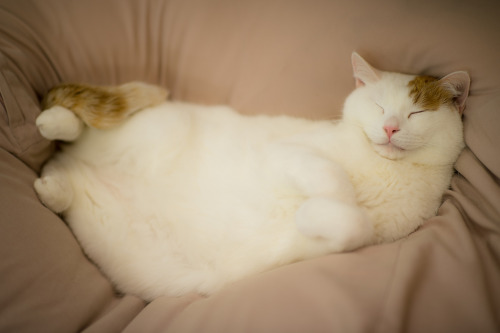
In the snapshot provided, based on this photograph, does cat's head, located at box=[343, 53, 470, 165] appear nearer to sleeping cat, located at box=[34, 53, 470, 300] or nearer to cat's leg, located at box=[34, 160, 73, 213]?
sleeping cat, located at box=[34, 53, 470, 300]

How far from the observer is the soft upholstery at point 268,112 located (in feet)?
2.60

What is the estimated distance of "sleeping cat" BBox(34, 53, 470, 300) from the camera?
1.03 meters

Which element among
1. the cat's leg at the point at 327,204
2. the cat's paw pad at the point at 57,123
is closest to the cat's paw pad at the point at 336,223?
the cat's leg at the point at 327,204

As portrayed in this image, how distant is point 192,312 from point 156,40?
1.23 metres

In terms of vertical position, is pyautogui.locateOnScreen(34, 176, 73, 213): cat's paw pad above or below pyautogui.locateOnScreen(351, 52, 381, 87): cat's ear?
below

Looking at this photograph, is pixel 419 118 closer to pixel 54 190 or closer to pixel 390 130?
pixel 390 130

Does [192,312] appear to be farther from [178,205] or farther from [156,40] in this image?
[156,40]

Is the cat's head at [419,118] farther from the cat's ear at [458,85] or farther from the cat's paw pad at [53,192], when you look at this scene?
the cat's paw pad at [53,192]

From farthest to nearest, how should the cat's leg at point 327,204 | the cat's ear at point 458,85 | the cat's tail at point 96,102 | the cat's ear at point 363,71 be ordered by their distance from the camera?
1. the cat's tail at point 96,102
2. the cat's ear at point 363,71
3. the cat's ear at point 458,85
4. the cat's leg at point 327,204

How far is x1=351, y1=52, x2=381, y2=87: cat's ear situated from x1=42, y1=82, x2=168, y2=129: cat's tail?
93cm

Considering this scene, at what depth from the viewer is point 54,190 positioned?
3.76 feet

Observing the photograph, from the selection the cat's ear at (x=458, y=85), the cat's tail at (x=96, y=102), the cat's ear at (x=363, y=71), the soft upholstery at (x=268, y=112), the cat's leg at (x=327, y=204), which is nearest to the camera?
the soft upholstery at (x=268, y=112)

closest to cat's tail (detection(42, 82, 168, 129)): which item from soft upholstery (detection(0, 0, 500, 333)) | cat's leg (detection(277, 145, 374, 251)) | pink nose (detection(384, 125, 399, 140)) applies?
soft upholstery (detection(0, 0, 500, 333))

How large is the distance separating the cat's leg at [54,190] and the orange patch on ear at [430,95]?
1.38 metres
